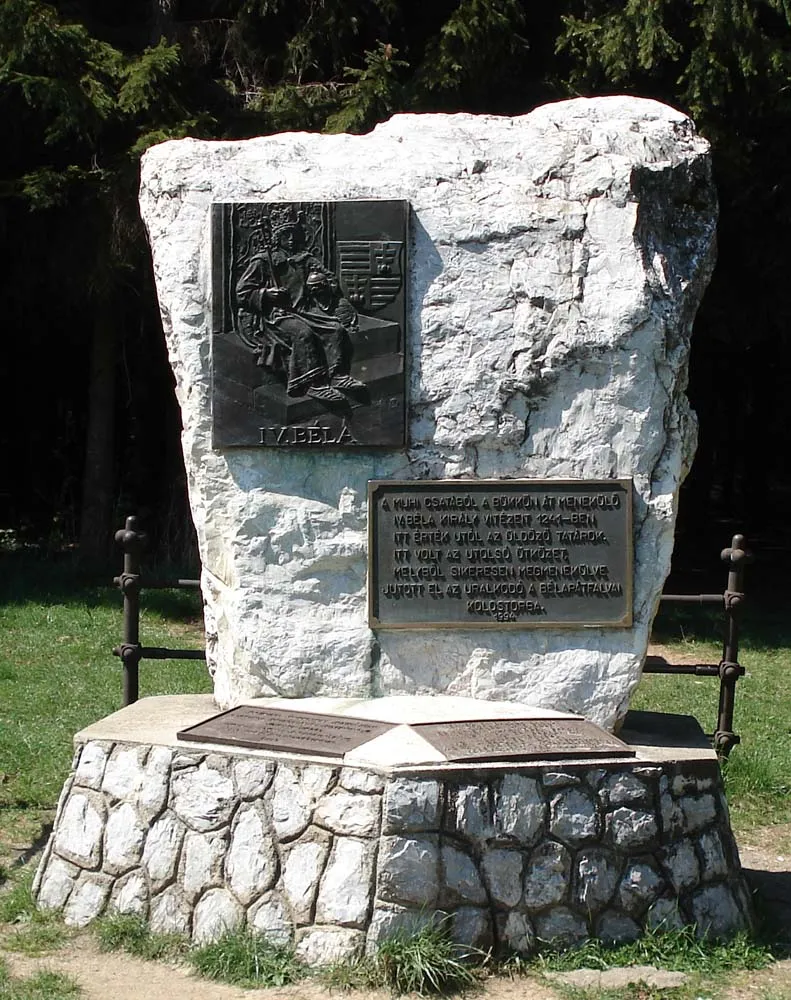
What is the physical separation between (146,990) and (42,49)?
8081mm

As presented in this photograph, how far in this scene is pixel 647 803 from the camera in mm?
4406

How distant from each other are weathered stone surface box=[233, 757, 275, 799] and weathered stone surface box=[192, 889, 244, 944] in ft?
1.14

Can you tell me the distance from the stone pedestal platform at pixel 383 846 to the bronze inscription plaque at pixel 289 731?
0.05m

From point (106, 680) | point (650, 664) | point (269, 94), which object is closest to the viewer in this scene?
point (650, 664)

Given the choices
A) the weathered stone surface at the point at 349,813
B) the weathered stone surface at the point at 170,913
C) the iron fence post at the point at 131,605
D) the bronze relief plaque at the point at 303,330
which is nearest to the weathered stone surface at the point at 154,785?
the weathered stone surface at the point at 170,913

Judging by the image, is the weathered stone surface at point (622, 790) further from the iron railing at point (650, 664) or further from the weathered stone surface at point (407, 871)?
the iron railing at point (650, 664)

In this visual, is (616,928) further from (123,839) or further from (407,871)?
(123,839)

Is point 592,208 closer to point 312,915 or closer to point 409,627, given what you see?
point 409,627

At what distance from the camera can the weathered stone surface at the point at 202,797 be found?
4324 millimetres

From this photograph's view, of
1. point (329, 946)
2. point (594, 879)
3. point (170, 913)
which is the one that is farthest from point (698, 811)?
point (170, 913)

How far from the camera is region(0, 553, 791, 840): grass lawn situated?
647cm

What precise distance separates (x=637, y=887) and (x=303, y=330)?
8.02 ft

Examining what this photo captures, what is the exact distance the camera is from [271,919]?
4203mm

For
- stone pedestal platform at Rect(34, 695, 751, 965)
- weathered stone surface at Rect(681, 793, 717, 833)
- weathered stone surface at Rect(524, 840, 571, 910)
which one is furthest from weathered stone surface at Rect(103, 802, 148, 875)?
weathered stone surface at Rect(681, 793, 717, 833)
